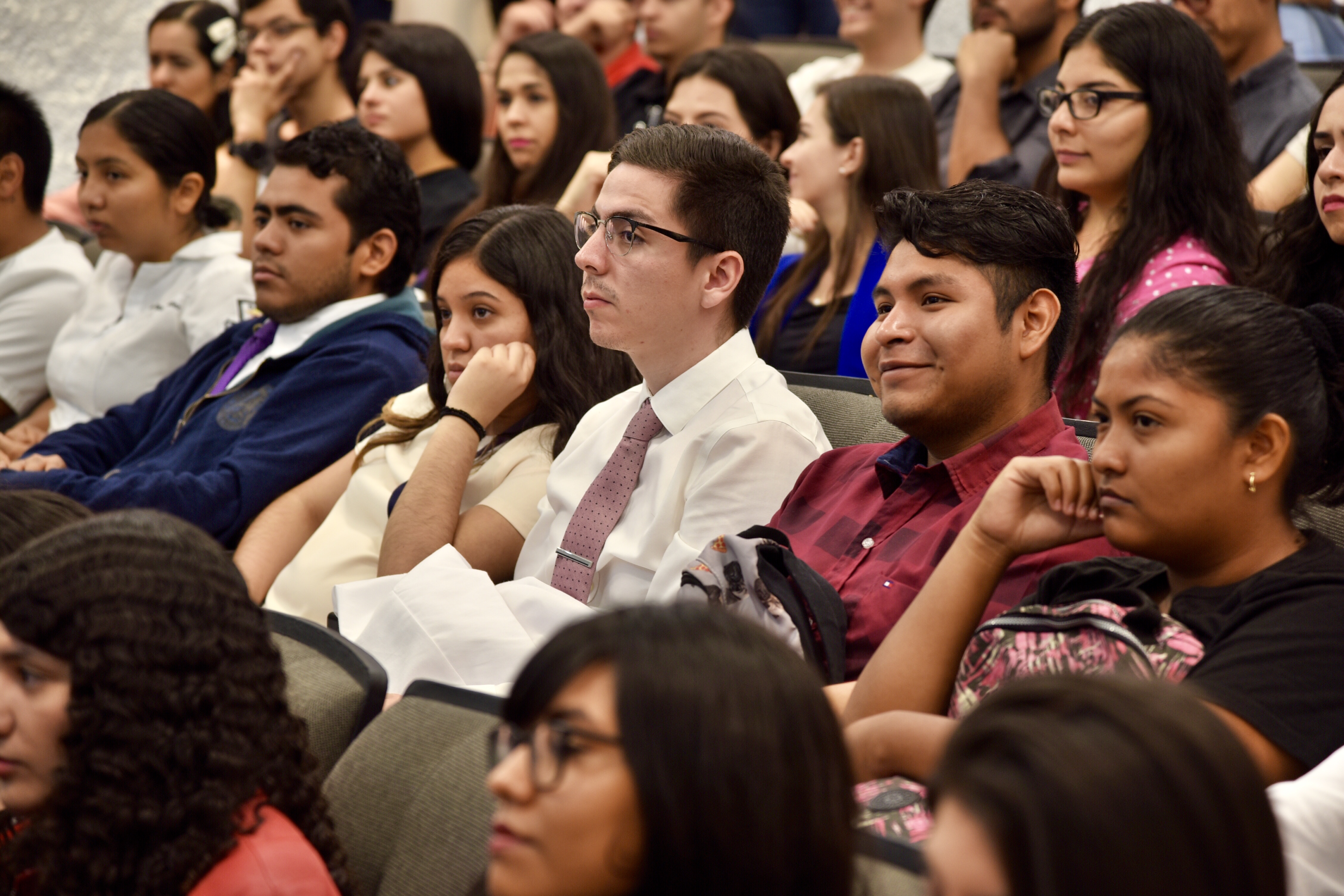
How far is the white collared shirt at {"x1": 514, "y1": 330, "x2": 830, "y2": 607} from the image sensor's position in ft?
6.52

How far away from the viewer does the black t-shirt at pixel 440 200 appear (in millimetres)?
4094

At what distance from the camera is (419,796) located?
4.53 ft

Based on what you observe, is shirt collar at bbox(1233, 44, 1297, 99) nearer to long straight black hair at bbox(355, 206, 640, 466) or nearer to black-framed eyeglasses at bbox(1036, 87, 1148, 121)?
black-framed eyeglasses at bbox(1036, 87, 1148, 121)

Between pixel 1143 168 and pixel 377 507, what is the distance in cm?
160

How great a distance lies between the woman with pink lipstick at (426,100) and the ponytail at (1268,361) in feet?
10.4

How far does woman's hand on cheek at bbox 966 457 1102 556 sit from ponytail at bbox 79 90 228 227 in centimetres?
275

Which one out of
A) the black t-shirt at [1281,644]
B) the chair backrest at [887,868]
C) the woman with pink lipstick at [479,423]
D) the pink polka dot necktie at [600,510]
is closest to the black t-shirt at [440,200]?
the woman with pink lipstick at [479,423]

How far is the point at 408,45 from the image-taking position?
4.41 meters

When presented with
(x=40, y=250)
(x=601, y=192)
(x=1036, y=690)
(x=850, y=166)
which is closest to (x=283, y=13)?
(x=40, y=250)

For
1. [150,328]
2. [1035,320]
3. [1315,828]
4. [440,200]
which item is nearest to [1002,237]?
[1035,320]

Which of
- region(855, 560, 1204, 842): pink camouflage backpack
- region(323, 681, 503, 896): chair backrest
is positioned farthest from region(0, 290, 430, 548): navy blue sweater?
region(855, 560, 1204, 842): pink camouflage backpack

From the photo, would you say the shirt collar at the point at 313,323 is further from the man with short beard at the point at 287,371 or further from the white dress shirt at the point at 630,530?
the white dress shirt at the point at 630,530

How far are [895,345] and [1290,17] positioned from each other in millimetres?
3316

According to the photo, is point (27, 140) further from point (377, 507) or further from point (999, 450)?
point (999, 450)
